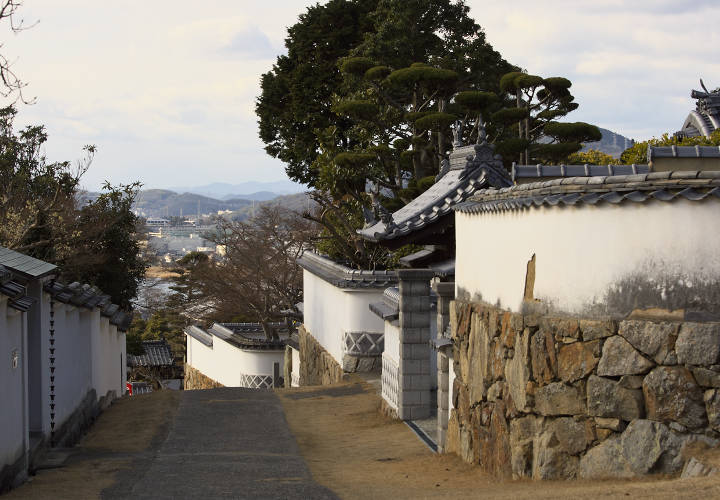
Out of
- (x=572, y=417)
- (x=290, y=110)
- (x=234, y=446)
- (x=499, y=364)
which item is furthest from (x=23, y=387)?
(x=290, y=110)

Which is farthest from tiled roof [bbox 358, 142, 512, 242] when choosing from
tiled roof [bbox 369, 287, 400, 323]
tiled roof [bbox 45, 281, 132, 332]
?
tiled roof [bbox 45, 281, 132, 332]

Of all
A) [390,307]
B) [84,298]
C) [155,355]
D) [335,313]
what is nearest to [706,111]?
[335,313]

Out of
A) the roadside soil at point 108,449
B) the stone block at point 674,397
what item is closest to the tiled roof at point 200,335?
the roadside soil at point 108,449

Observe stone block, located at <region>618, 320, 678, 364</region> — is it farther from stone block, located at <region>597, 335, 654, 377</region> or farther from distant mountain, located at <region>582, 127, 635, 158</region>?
distant mountain, located at <region>582, 127, 635, 158</region>

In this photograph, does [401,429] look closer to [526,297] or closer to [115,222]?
[526,297]

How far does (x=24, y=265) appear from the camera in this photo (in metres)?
11.5

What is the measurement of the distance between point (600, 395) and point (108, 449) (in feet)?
27.8

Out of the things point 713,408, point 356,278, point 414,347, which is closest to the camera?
point 713,408

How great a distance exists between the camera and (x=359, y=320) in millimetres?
20922

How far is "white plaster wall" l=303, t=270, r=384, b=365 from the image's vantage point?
2091 centimetres

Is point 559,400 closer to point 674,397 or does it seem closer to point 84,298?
point 674,397

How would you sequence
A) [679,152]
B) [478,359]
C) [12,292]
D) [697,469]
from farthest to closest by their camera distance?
[478,359]
[12,292]
[679,152]
[697,469]

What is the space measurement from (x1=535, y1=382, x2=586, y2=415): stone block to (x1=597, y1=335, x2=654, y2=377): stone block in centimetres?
35

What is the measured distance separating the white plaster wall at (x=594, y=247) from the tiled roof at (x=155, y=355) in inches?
1368
